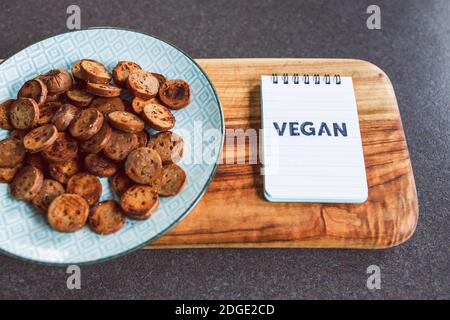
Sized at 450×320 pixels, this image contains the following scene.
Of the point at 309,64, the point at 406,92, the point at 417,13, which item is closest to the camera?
the point at 309,64

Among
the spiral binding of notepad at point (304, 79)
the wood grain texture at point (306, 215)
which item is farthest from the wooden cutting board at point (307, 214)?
the spiral binding of notepad at point (304, 79)

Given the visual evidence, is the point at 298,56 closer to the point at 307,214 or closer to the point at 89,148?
the point at 307,214

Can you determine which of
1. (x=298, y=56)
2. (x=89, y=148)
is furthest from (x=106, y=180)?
(x=298, y=56)

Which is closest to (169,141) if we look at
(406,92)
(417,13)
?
(406,92)

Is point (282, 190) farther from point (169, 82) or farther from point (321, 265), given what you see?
point (169, 82)

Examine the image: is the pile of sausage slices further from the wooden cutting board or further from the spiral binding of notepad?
the spiral binding of notepad
